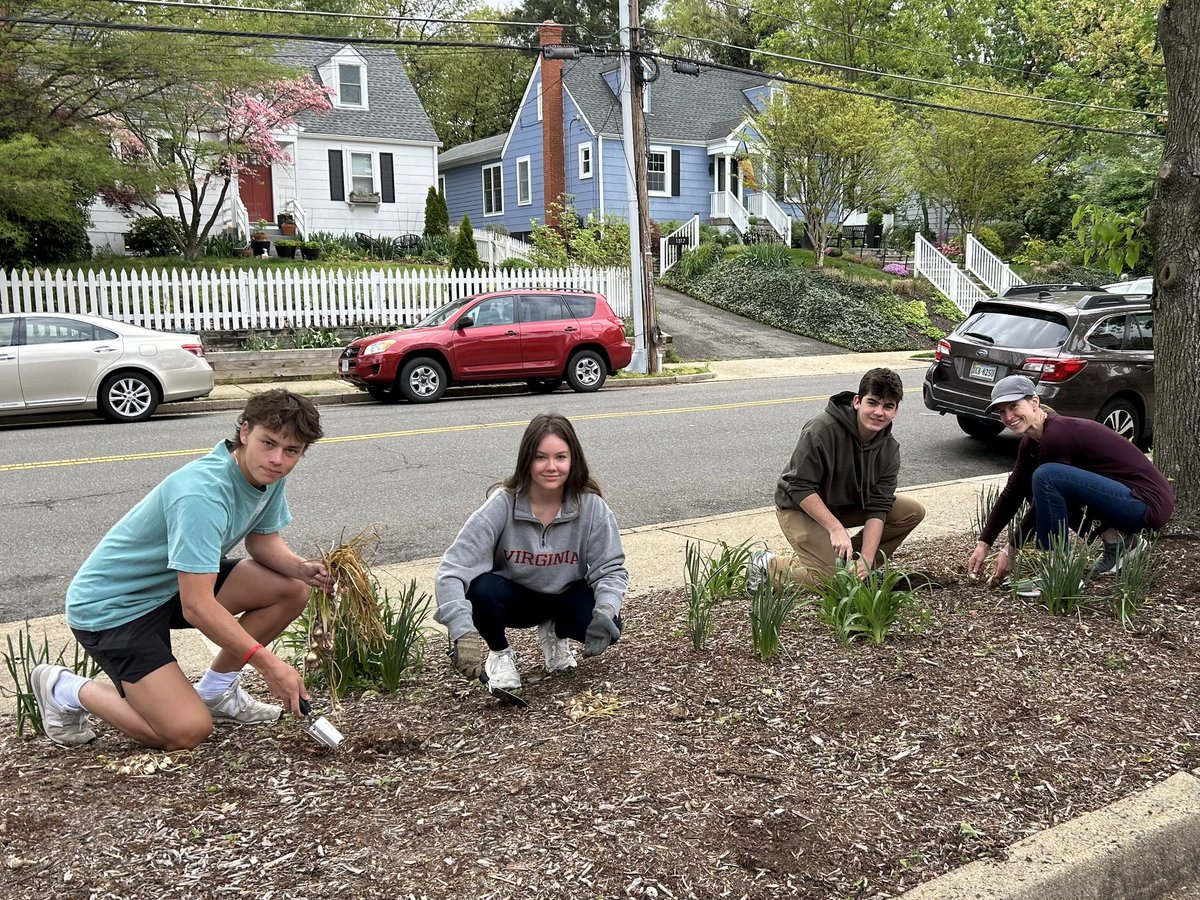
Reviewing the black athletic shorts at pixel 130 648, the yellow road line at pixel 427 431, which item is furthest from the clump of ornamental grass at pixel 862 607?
the yellow road line at pixel 427 431

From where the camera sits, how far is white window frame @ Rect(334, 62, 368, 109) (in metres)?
31.7

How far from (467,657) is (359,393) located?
1313cm

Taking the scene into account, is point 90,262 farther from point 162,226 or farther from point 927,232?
point 927,232

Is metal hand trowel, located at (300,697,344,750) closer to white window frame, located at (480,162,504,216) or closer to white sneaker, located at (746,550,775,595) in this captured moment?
white sneaker, located at (746,550,775,595)

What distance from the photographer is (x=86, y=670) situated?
155 inches

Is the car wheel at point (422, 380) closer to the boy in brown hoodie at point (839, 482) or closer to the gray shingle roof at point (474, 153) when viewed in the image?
the boy in brown hoodie at point (839, 482)

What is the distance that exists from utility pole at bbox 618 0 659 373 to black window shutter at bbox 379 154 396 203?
14.6m

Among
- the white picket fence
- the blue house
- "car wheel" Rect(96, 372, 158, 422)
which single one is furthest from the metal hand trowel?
the blue house

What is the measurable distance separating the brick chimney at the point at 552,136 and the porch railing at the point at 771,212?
21.4 feet

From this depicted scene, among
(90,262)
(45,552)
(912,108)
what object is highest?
(912,108)

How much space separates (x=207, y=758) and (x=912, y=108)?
42.4 meters

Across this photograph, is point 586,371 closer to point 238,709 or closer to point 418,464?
point 418,464

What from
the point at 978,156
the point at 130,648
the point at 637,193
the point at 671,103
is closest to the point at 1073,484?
the point at 130,648

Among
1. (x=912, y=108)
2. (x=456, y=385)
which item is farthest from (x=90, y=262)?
(x=912, y=108)
